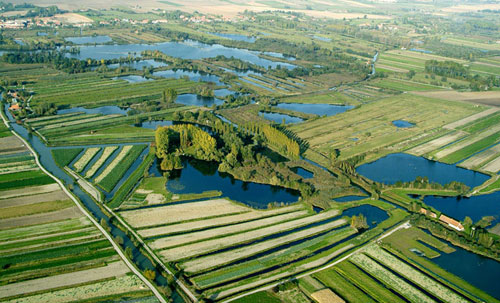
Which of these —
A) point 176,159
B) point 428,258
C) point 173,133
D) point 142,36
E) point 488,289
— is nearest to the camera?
point 488,289

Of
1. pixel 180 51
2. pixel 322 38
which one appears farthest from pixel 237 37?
pixel 180 51

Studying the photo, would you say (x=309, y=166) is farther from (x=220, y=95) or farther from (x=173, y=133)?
(x=220, y=95)

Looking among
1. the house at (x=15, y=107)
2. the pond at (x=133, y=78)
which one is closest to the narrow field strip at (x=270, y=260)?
the house at (x=15, y=107)

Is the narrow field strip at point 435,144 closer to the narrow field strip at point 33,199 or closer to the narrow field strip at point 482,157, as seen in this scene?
the narrow field strip at point 482,157

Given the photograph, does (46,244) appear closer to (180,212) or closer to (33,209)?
(33,209)

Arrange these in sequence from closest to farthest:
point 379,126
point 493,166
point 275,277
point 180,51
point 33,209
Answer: point 275,277
point 33,209
point 493,166
point 379,126
point 180,51

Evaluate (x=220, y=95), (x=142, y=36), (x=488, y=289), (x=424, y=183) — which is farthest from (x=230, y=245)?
(x=142, y=36)
